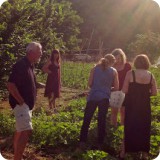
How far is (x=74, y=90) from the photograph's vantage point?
18.4 ft

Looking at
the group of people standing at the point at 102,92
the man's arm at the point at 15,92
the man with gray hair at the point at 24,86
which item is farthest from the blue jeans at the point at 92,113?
the man's arm at the point at 15,92

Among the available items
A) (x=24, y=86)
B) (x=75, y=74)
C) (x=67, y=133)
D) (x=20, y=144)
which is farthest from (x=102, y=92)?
(x=20, y=144)

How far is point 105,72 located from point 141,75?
0.50 metres

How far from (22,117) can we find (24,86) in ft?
1.15

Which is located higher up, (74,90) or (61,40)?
(61,40)

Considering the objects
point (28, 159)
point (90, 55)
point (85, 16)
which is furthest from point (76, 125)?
point (85, 16)

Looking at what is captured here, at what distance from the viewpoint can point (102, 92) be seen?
16.0 feet

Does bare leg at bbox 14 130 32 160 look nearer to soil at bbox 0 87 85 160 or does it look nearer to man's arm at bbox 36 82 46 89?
soil at bbox 0 87 85 160

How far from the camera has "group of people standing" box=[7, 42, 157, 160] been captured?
4180 mm

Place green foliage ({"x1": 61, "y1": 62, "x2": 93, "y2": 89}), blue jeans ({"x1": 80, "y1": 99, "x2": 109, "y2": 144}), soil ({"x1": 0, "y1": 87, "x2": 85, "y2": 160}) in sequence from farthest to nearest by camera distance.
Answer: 1. blue jeans ({"x1": 80, "y1": 99, "x2": 109, "y2": 144})
2. green foliage ({"x1": 61, "y1": 62, "x2": 93, "y2": 89})
3. soil ({"x1": 0, "y1": 87, "x2": 85, "y2": 160})

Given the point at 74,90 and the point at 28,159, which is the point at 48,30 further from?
the point at 28,159

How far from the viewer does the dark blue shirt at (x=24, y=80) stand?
13.6ft

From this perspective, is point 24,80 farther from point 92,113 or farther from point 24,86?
point 92,113

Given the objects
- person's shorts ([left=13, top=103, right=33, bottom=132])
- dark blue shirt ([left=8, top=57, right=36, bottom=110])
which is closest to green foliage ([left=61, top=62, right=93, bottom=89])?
dark blue shirt ([left=8, top=57, right=36, bottom=110])
